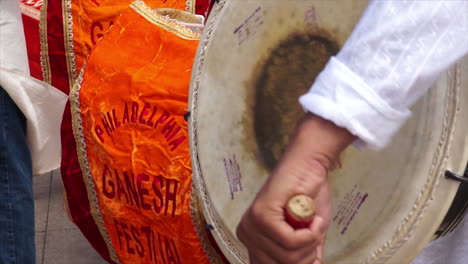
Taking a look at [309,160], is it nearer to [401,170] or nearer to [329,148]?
[329,148]

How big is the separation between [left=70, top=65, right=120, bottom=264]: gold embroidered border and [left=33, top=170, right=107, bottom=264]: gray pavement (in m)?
0.47

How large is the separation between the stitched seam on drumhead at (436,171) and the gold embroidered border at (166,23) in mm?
699

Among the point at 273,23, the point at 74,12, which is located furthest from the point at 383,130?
the point at 74,12

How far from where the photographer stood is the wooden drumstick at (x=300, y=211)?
26.2 inches

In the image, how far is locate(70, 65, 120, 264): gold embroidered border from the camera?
1495mm

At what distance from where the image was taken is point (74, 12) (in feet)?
6.19

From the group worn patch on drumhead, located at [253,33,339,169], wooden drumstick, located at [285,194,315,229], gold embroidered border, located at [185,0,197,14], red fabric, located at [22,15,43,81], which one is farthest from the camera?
red fabric, located at [22,15,43,81]

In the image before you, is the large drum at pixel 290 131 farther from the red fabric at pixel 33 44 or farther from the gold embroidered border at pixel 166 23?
the red fabric at pixel 33 44

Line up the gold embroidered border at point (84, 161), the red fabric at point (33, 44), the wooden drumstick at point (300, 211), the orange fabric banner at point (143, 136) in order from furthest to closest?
the red fabric at point (33, 44), the gold embroidered border at point (84, 161), the orange fabric banner at point (143, 136), the wooden drumstick at point (300, 211)

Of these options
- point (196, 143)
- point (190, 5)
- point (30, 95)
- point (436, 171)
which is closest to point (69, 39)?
point (190, 5)

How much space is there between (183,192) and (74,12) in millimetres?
832

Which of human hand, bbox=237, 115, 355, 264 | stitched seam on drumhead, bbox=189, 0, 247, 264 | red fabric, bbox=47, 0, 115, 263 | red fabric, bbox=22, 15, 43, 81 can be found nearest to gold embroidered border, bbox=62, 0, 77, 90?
red fabric, bbox=22, 15, 43, 81

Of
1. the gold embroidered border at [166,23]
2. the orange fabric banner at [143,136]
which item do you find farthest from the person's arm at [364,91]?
the gold embroidered border at [166,23]

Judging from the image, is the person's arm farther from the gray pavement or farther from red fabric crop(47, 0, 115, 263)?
the gray pavement
